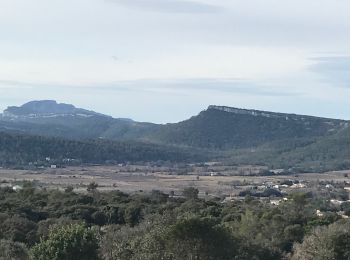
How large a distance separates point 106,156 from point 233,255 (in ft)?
340

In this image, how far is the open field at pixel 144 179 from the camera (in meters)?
81.9

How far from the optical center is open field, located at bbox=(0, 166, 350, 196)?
81.9m

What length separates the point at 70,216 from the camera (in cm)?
4216

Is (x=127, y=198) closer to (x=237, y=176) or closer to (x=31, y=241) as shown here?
(x=31, y=241)

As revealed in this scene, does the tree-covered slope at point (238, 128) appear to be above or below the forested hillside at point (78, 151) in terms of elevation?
above

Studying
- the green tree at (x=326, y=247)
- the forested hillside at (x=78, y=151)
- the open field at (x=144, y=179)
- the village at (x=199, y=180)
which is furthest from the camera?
the forested hillside at (x=78, y=151)

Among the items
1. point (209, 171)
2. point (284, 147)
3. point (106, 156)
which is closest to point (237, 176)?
point (209, 171)

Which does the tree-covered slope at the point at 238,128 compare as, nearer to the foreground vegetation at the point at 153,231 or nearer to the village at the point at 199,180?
the village at the point at 199,180

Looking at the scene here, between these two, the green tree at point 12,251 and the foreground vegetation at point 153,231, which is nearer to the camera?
the foreground vegetation at point 153,231

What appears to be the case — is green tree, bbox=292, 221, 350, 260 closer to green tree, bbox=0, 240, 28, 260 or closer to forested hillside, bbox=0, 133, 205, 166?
green tree, bbox=0, 240, 28, 260

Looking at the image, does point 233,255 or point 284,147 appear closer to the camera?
point 233,255

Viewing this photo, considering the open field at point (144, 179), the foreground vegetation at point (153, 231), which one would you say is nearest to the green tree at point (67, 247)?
the foreground vegetation at point (153, 231)

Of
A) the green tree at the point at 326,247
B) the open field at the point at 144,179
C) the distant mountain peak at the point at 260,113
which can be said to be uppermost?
the distant mountain peak at the point at 260,113

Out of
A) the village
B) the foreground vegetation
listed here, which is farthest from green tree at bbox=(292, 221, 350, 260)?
the village
